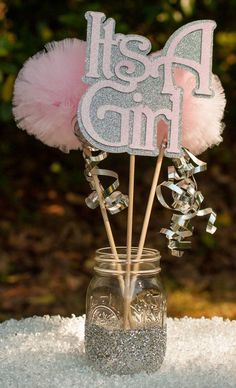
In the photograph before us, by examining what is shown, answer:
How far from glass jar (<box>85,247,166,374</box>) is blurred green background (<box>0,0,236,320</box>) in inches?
50.4

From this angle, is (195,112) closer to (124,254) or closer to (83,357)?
(124,254)

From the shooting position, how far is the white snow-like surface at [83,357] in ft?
3.86

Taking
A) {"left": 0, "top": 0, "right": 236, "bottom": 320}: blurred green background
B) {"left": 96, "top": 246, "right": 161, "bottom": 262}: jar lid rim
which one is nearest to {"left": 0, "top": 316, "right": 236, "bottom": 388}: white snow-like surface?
{"left": 96, "top": 246, "right": 161, "bottom": 262}: jar lid rim

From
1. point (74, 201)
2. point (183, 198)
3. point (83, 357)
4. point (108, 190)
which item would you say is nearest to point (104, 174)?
point (108, 190)

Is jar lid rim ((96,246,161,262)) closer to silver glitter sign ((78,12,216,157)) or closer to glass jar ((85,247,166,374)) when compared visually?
glass jar ((85,247,166,374))

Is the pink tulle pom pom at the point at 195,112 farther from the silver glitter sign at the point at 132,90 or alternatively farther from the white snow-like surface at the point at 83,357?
the white snow-like surface at the point at 83,357

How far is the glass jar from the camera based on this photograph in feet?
4.05

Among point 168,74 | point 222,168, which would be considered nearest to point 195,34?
point 168,74

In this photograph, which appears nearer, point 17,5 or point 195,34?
point 195,34

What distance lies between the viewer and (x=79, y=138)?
4.25 feet

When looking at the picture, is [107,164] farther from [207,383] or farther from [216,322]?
[207,383]

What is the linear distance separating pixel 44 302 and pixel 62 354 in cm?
147

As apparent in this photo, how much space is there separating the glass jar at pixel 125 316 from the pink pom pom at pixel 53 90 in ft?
0.74

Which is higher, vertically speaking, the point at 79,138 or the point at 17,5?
the point at 17,5
